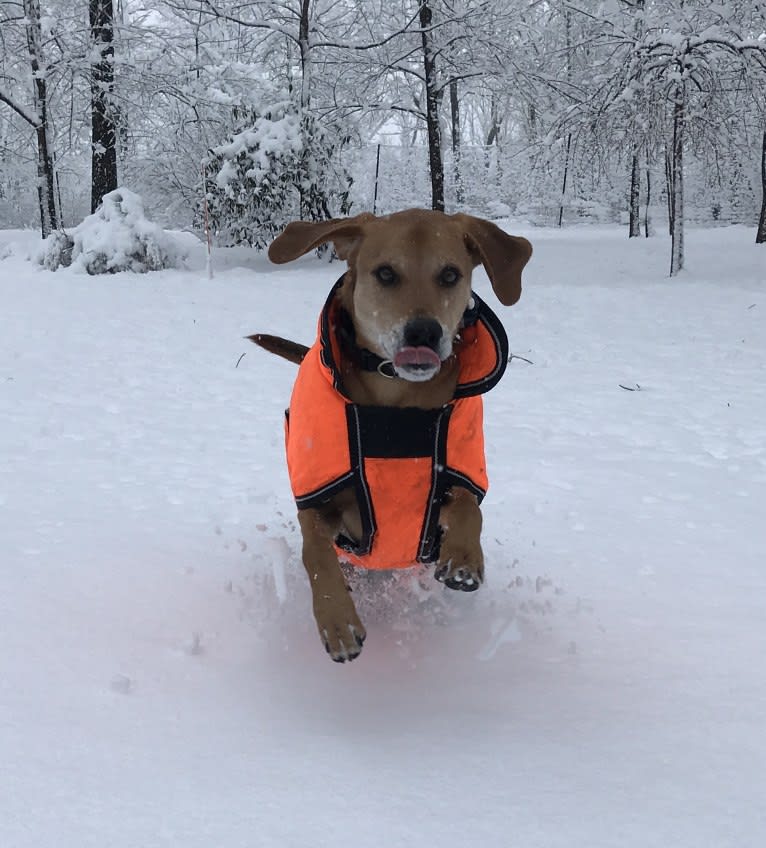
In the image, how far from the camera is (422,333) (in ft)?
8.75

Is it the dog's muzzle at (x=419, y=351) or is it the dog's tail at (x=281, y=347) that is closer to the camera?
the dog's muzzle at (x=419, y=351)

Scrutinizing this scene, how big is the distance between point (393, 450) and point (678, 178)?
42.8 feet

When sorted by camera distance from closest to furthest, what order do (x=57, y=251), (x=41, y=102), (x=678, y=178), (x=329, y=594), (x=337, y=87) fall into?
(x=329, y=594), (x=678, y=178), (x=57, y=251), (x=41, y=102), (x=337, y=87)

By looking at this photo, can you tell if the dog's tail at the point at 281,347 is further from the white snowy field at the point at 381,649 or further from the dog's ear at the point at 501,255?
the dog's ear at the point at 501,255

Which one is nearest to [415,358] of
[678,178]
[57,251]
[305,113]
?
[678,178]

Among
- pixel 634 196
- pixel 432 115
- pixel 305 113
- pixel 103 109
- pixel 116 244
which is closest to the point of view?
pixel 116 244

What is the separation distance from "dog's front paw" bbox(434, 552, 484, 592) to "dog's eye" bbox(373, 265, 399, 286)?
0.94m

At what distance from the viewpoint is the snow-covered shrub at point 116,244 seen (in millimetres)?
14898

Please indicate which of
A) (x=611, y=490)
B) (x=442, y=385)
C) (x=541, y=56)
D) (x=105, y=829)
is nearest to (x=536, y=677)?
(x=442, y=385)

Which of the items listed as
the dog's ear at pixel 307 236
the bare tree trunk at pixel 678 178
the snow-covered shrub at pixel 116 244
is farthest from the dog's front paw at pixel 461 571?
the snow-covered shrub at pixel 116 244

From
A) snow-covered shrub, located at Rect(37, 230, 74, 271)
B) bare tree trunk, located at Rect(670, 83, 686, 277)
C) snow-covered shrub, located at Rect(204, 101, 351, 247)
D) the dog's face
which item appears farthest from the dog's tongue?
snow-covered shrub, located at Rect(37, 230, 74, 271)

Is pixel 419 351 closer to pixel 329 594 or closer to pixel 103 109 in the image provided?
pixel 329 594

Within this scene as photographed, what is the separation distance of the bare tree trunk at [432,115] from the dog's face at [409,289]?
47.2ft

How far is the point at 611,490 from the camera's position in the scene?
4.56 meters
